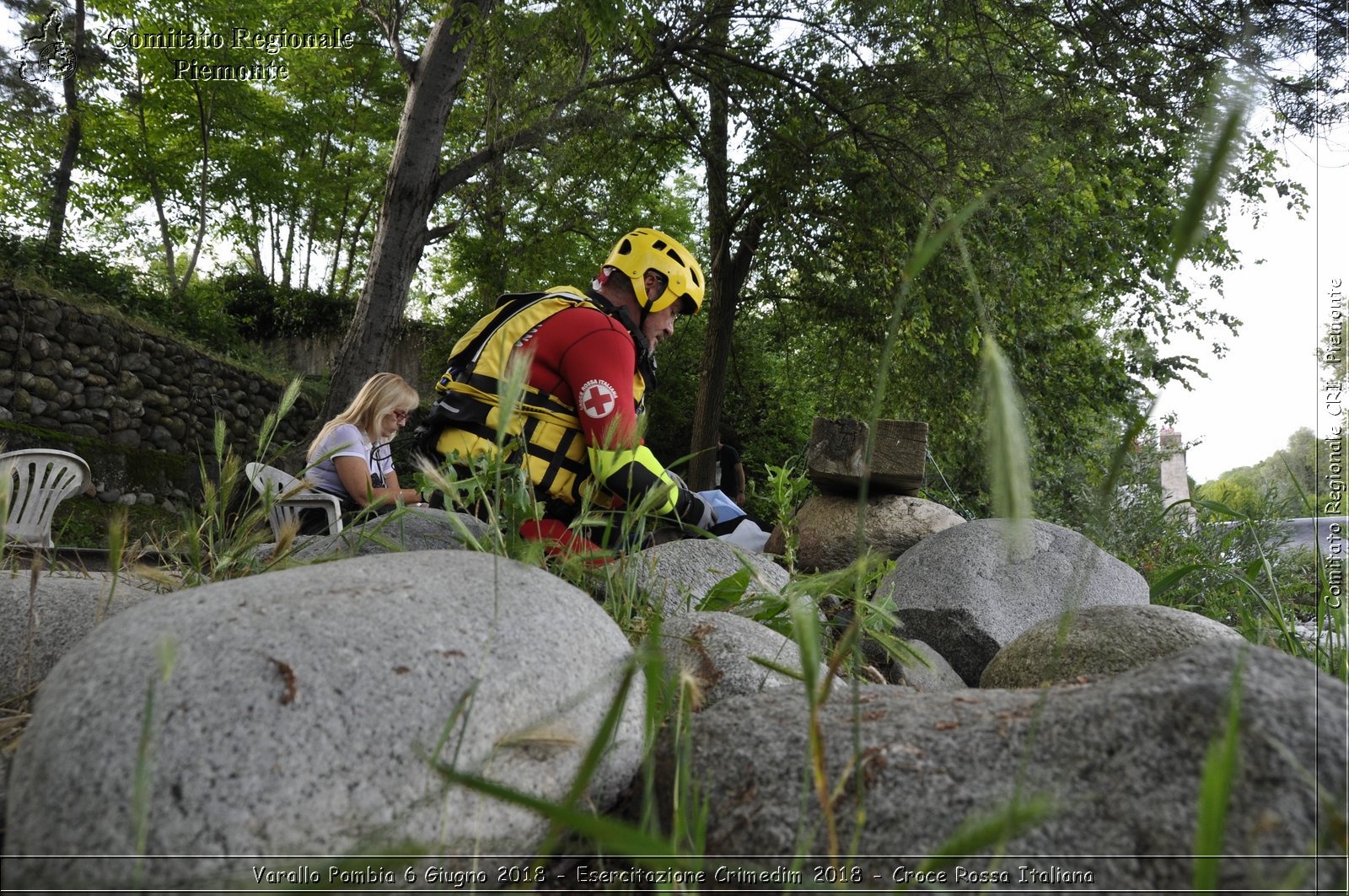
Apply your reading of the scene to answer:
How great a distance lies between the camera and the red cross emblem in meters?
3.30

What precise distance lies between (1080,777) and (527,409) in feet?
8.99

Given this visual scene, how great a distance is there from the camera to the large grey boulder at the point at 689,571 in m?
2.18

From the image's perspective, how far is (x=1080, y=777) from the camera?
3.12ft

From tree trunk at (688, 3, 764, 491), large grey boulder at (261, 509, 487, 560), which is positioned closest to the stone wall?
tree trunk at (688, 3, 764, 491)

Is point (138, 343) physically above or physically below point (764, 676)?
above

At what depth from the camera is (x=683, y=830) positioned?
101cm

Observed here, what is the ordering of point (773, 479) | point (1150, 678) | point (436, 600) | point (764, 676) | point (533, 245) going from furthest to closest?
point (533, 245)
point (773, 479)
point (764, 676)
point (436, 600)
point (1150, 678)

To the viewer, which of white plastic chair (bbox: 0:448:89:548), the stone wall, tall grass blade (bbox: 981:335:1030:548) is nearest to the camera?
tall grass blade (bbox: 981:335:1030:548)

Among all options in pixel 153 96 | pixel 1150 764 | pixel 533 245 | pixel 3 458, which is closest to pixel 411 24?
pixel 533 245

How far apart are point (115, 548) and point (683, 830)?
97 centimetres

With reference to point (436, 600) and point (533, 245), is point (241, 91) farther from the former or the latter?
point (436, 600)

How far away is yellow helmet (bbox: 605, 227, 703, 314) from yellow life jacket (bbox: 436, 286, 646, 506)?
1.32ft

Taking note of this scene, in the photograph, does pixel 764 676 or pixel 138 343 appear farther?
pixel 138 343

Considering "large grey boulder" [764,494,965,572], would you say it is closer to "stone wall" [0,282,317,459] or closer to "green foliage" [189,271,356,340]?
"stone wall" [0,282,317,459]
